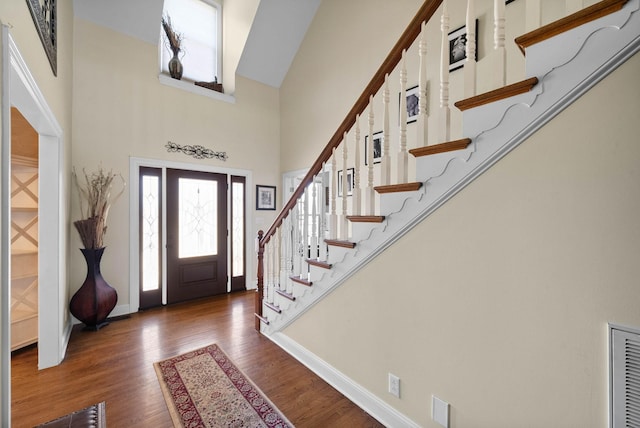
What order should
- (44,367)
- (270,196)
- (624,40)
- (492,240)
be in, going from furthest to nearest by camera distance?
(270,196) < (44,367) < (492,240) < (624,40)

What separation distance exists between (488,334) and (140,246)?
12.9ft

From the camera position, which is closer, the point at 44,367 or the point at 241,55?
the point at 44,367

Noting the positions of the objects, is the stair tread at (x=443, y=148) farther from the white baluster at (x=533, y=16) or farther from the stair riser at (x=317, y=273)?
the stair riser at (x=317, y=273)

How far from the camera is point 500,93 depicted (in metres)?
1.09

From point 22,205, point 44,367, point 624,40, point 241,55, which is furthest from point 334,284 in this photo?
point 241,55

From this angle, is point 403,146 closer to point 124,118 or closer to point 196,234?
point 196,234

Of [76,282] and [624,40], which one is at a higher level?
[624,40]

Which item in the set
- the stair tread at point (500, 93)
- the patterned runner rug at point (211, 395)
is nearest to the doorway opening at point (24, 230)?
the patterned runner rug at point (211, 395)

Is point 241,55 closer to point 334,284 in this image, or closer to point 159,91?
point 159,91

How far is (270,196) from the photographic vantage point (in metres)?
4.71

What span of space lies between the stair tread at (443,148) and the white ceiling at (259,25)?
12.9 ft

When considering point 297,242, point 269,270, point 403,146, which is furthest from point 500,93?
point 269,270

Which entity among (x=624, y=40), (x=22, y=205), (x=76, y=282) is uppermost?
(x=624, y=40)

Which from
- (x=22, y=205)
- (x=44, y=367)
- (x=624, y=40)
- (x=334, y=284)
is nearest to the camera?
(x=624, y=40)
